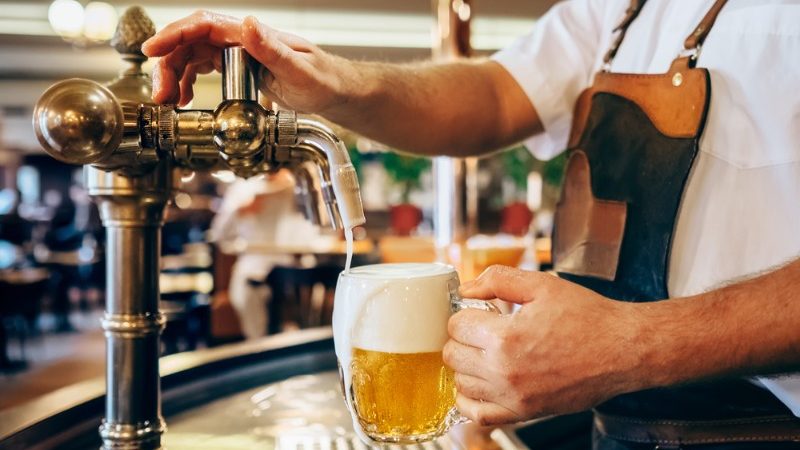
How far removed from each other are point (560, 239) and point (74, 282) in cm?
850

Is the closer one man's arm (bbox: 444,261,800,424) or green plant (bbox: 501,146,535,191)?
man's arm (bbox: 444,261,800,424)

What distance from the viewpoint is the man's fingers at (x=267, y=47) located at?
0.79m

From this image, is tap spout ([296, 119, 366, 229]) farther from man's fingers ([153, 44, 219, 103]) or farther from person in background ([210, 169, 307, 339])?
person in background ([210, 169, 307, 339])

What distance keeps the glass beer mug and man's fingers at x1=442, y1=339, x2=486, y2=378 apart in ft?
0.06

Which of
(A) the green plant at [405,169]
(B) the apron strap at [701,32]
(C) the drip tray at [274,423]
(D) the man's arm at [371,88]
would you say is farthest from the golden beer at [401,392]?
(A) the green plant at [405,169]

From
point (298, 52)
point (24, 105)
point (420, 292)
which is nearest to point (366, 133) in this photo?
point (298, 52)

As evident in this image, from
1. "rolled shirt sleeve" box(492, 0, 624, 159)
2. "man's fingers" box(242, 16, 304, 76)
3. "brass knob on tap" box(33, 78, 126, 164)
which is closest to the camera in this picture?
"brass knob on tap" box(33, 78, 126, 164)

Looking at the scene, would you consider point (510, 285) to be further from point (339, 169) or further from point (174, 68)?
point (174, 68)

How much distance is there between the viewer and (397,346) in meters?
0.75

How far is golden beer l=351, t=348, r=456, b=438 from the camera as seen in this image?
0.77 m

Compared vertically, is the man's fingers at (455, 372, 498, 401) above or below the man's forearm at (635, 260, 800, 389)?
below

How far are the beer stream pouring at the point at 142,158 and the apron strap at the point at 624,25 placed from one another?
612mm

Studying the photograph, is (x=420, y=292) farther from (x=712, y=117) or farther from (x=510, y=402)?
(x=712, y=117)

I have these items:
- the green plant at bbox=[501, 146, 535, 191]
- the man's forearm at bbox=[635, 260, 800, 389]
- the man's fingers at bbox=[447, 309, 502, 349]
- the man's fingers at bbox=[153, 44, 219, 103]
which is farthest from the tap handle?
the green plant at bbox=[501, 146, 535, 191]
